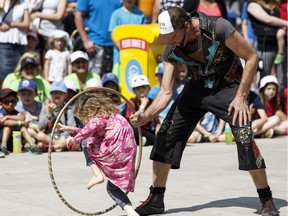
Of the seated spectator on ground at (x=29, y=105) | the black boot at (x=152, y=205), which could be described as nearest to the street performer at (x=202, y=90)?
the black boot at (x=152, y=205)

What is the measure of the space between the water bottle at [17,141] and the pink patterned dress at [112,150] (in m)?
4.03

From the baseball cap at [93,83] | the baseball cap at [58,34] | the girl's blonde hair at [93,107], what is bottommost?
the girl's blonde hair at [93,107]

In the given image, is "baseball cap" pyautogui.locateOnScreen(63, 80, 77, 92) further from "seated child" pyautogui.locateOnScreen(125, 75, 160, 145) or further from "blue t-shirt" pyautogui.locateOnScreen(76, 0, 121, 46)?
"blue t-shirt" pyautogui.locateOnScreen(76, 0, 121, 46)

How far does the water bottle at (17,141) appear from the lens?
36.1 feet

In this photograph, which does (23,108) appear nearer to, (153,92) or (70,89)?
(70,89)

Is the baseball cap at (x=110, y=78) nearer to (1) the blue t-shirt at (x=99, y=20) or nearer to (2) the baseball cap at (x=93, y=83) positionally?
(2) the baseball cap at (x=93, y=83)

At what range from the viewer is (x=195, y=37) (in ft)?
23.5

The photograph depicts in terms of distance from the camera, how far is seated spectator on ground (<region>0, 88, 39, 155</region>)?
11.1 m

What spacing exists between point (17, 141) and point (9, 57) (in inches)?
76.9

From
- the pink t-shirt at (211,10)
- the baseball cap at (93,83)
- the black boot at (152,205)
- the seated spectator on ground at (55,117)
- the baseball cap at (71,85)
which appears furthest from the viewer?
the pink t-shirt at (211,10)

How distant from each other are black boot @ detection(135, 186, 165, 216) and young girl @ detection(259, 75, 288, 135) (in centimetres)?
579

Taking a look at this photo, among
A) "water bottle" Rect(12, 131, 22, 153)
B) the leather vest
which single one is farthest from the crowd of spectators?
the leather vest

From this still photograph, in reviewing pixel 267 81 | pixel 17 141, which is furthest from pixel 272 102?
pixel 17 141

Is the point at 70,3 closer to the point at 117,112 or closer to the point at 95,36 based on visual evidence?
the point at 95,36
